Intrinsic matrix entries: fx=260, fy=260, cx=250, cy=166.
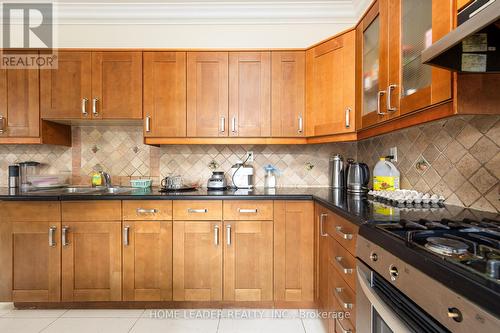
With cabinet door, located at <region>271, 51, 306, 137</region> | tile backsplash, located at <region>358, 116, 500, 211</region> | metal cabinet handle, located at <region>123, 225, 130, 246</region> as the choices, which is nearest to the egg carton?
tile backsplash, located at <region>358, 116, 500, 211</region>

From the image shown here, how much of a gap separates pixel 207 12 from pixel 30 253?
2.57 m

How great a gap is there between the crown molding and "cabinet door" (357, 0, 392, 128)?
0.79m

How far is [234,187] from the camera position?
250 centimetres

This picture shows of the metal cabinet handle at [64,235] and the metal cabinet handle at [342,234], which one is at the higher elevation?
the metal cabinet handle at [342,234]

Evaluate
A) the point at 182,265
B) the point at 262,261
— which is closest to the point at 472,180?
the point at 262,261

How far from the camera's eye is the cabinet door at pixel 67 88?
227 cm

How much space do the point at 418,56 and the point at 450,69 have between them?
0.33 metres

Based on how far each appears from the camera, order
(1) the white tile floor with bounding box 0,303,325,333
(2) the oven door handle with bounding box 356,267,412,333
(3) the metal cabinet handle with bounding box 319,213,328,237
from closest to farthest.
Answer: (2) the oven door handle with bounding box 356,267,412,333 → (3) the metal cabinet handle with bounding box 319,213,328,237 → (1) the white tile floor with bounding box 0,303,325,333

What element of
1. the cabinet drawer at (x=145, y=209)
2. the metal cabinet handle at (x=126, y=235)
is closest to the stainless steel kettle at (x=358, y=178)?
the cabinet drawer at (x=145, y=209)

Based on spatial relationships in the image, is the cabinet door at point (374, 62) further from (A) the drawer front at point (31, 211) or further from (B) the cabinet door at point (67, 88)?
(A) the drawer front at point (31, 211)

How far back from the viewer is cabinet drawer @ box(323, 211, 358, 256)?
4.14ft

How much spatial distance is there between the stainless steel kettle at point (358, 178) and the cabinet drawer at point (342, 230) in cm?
56

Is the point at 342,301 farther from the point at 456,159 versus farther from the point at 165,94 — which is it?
the point at 165,94

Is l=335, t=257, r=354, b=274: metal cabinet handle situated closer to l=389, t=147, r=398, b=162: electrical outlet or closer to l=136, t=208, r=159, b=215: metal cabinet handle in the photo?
l=389, t=147, r=398, b=162: electrical outlet
